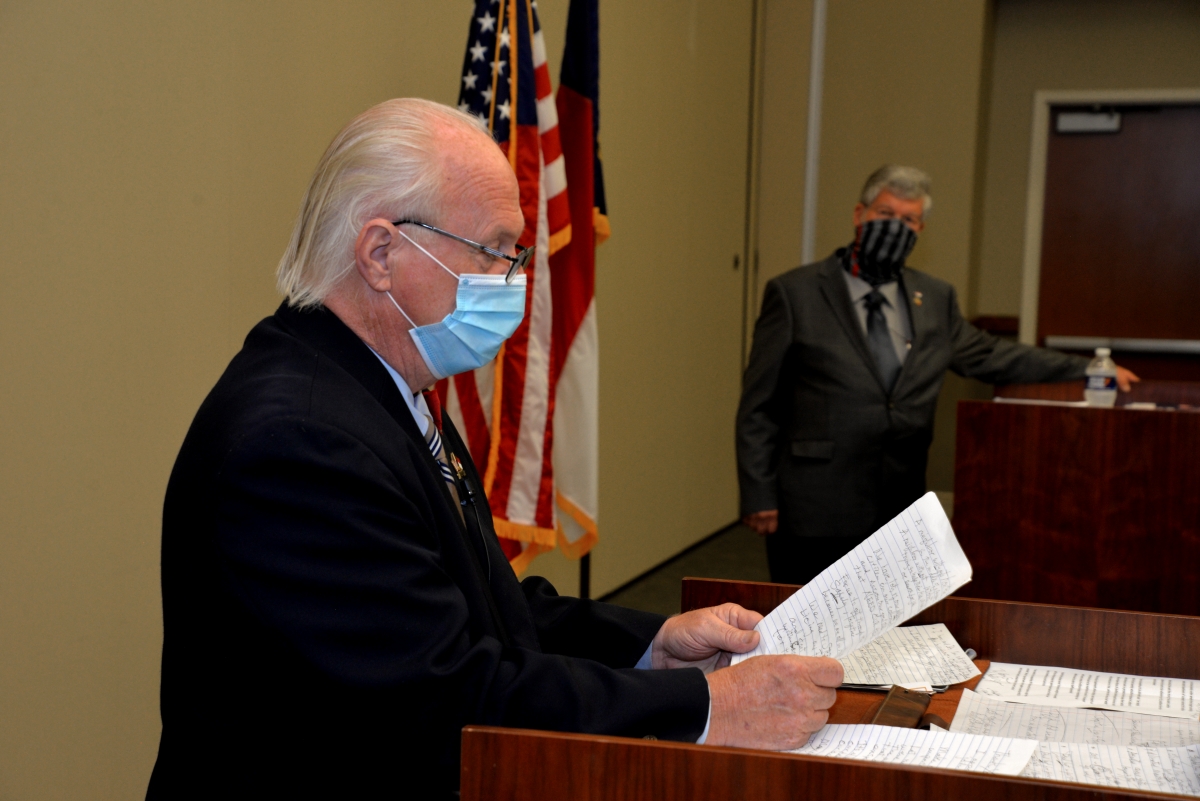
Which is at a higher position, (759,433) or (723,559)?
(759,433)

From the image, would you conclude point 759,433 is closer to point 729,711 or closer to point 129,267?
point 129,267

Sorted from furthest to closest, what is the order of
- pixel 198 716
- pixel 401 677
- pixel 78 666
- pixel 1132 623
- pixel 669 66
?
1. pixel 669 66
2. pixel 78 666
3. pixel 1132 623
4. pixel 198 716
5. pixel 401 677

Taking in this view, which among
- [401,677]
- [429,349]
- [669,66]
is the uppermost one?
[669,66]

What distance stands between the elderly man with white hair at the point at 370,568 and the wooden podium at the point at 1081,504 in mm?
1734

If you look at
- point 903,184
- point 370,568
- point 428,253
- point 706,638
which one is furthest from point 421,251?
point 903,184

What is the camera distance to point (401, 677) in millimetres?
1059

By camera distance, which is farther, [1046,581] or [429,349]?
[1046,581]

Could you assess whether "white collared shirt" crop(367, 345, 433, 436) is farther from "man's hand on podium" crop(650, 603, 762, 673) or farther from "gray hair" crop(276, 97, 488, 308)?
"man's hand on podium" crop(650, 603, 762, 673)

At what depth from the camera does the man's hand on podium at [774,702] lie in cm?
110

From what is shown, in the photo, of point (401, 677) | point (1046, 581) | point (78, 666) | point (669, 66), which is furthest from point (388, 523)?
point (669, 66)

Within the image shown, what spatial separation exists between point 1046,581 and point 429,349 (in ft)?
6.72

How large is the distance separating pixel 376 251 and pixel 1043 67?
6.73m

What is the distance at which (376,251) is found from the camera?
1.35 m

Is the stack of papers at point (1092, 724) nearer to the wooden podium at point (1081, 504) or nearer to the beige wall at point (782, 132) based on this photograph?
the wooden podium at point (1081, 504)
